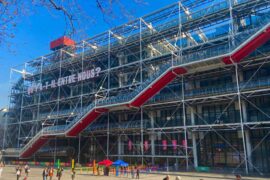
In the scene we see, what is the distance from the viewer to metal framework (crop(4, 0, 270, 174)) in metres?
22.9

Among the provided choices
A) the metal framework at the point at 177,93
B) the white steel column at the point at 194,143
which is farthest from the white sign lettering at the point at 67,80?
the white steel column at the point at 194,143

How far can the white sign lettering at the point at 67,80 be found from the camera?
34344 millimetres

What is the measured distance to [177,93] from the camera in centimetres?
2777

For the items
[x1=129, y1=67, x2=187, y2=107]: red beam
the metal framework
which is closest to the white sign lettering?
the metal framework

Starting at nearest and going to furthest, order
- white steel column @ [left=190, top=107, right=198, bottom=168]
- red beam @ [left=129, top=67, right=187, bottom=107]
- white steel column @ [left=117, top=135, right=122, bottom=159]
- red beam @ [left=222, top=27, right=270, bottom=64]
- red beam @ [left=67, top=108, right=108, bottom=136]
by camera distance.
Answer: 1. red beam @ [left=222, top=27, right=270, bottom=64]
2. white steel column @ [left=190, top=107, right=198, bottom=168]
3. red beam @ [left=129, top=67, right=187, bottom=107]
4. red beam @ [left=67, top=108, right=108, bottom=136]
5. white steel column @ [left=117, top=135, right=122, bottom=159]

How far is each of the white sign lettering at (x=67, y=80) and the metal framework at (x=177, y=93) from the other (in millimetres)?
145

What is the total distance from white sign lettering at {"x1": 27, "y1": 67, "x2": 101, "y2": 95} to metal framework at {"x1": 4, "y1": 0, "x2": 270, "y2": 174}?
15cm

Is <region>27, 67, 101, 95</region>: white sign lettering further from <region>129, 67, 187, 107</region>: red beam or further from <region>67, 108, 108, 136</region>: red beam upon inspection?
<region>129, 67, 187, 107</region>: red beam

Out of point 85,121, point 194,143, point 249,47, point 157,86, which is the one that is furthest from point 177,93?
point 85,121

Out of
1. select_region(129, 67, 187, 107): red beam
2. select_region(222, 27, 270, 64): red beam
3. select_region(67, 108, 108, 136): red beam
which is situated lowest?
select_region(67, 108, 108, 136): red beam

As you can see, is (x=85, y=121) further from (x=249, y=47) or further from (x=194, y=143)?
(x=249, y=47)

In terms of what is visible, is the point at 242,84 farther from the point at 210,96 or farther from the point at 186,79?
the point at 186,79

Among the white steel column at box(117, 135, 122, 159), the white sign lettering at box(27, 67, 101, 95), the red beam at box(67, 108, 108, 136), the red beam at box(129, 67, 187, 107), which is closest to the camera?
the red beam at box(129, 67, 187, 107)

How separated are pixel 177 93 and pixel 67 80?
16.7 meters
